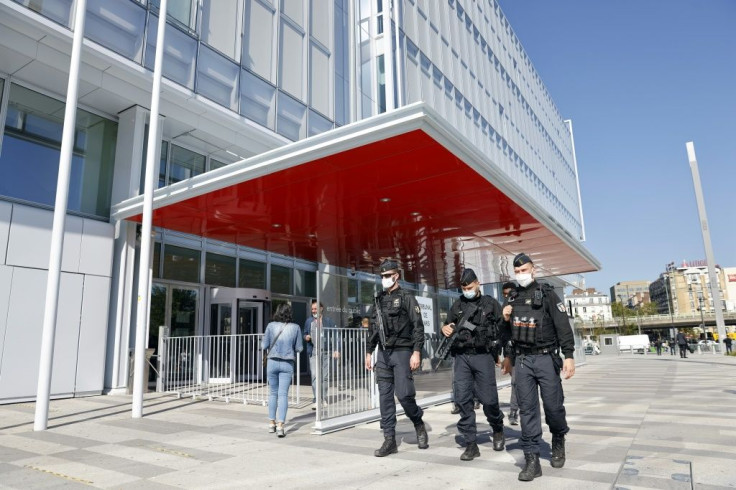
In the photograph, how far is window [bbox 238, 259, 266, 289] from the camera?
15875 millimetres

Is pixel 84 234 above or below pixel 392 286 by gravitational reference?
above

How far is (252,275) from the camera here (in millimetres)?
16234

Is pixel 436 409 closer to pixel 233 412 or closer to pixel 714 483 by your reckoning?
pixel 233 412

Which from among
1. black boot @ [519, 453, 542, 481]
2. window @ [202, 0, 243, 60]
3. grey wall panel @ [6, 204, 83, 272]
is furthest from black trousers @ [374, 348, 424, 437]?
window @ [202, 0, 243, 60]

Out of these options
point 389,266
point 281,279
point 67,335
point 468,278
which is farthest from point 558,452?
point 281,279

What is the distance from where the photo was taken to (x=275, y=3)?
15.9 meters

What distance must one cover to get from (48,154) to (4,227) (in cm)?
209

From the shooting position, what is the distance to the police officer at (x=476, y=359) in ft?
16.6

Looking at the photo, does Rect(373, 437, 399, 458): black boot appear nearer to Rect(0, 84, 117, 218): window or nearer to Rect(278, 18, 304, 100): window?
Rect(0, 84, 117, 218): window

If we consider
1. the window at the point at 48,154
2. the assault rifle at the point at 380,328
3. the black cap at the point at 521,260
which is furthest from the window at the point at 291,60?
the black cap at the point at 521,260

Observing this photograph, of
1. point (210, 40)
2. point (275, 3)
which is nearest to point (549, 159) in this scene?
point (275, 3)

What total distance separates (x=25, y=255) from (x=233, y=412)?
551 cm

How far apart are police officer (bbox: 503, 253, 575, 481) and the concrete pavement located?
1.27 feet

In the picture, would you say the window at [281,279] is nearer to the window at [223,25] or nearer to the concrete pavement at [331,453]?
the window at [223,25]
